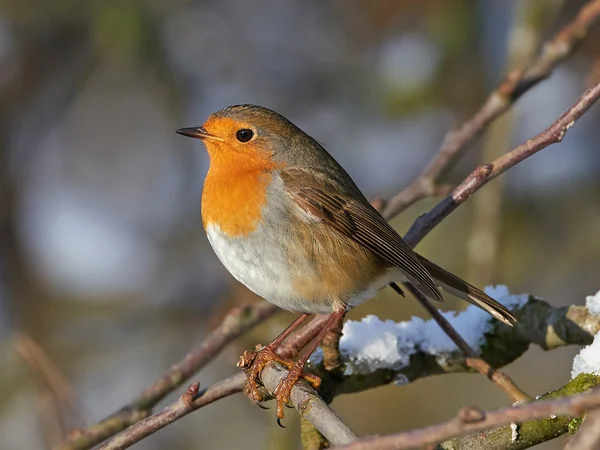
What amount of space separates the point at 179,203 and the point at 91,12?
1.64 metres

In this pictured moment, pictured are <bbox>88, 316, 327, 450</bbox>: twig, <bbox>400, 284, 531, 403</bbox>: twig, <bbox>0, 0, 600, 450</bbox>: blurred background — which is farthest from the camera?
<bbox>0, 0, 600, 450</bbox>: blurred background

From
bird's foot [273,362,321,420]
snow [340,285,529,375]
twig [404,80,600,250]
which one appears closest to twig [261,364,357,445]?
bird's foot [273,362,321,420]

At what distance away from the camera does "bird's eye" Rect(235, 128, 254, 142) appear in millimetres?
3412

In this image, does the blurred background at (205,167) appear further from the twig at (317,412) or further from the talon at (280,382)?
the twig at (317,412)

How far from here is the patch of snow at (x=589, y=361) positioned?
2.24m

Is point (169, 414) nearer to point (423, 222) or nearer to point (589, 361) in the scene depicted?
point (423, 222)

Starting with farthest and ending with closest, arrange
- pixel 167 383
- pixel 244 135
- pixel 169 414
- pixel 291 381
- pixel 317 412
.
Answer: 1. pixel 244 135
2. pixel 167 383
3. pixel 291 381
4. pixel 169 414
5. pixel 317 412

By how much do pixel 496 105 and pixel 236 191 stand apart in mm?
1181

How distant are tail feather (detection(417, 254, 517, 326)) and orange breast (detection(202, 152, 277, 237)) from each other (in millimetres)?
771

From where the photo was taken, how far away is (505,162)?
8.84 ft

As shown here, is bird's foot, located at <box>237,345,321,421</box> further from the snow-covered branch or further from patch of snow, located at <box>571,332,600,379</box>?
patch of snow, located at <box>571,332,600,379</box>

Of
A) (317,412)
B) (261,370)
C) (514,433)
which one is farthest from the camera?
(261,370)

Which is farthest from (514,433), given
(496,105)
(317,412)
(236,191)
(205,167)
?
(205,167)

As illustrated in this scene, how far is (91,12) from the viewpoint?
19.0 feet
